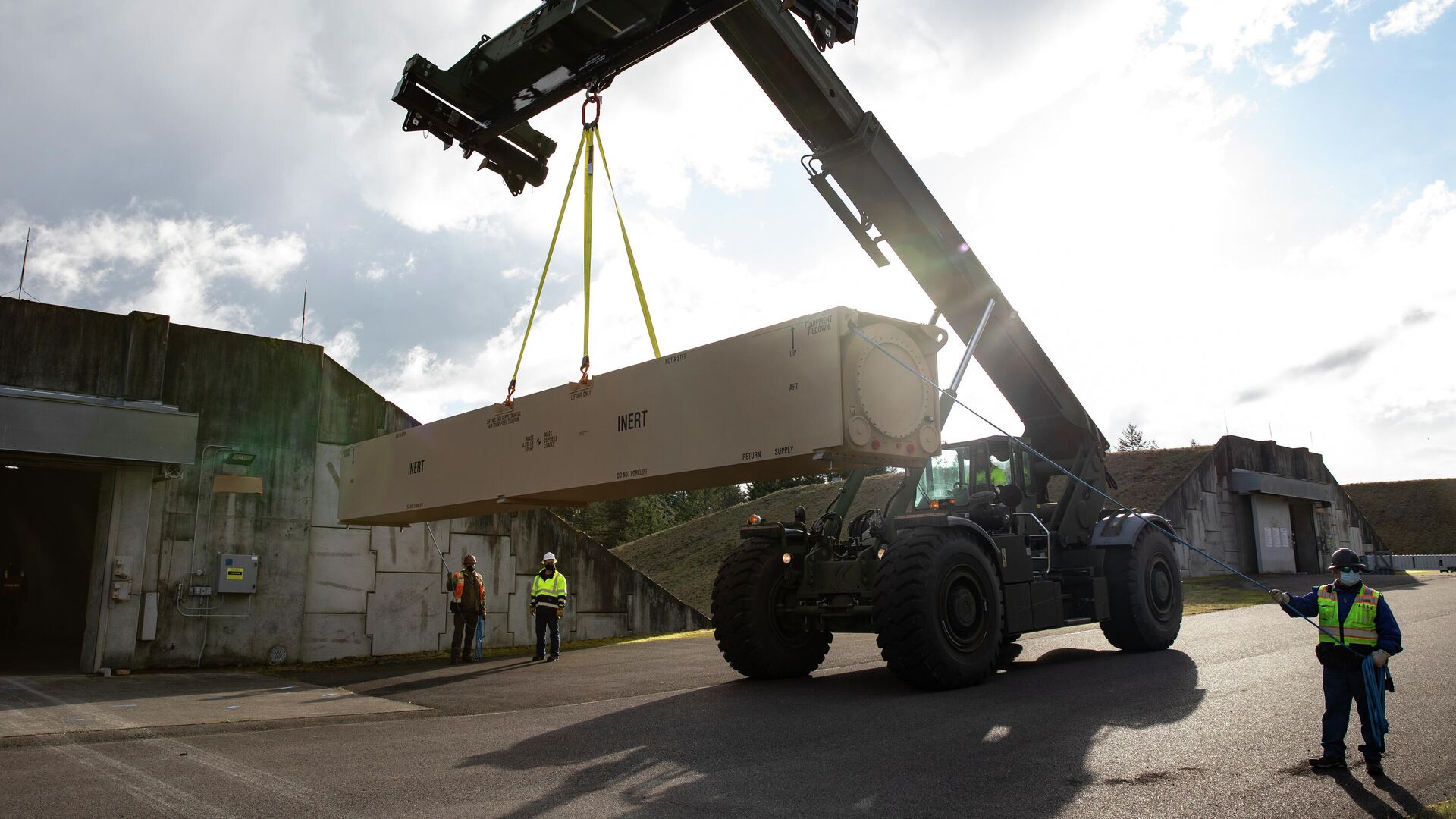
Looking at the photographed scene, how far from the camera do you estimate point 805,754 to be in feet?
19.0

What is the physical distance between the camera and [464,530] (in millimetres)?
16031

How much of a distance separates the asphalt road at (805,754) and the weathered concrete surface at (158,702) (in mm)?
574

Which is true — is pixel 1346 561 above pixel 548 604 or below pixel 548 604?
above

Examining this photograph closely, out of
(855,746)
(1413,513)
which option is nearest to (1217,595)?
(855,746)

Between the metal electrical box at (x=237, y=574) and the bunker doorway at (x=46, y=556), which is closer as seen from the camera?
the metal electrical box at (x=237, y=574)

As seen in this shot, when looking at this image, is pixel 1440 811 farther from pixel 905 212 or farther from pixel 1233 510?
pixel 1233 510

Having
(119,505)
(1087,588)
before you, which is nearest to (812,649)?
(1087,588)

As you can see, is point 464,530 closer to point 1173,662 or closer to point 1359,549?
point 1173,662

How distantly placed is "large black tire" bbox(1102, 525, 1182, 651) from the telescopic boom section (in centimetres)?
139

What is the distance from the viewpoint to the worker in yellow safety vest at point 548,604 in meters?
14.1

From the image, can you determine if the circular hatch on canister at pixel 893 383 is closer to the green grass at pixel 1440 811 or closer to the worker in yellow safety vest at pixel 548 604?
the green grass at pixel 1440 811

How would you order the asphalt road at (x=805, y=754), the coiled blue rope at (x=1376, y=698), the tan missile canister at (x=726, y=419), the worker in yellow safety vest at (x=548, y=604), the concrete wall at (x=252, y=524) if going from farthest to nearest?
the worker in yellow safety vest at (x=548, y=604) < the concrete wall at (x=252, y=524) < the tan missile canister at (x=726, y=419) < the coiled blue rope at (x=1376, y=698) < the asphalt road at (x=805, y=754)

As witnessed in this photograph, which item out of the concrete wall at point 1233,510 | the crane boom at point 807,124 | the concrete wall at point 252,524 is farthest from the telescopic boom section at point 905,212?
the concrete wall at point 1233,510

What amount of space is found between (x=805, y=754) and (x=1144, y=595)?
274 inches
